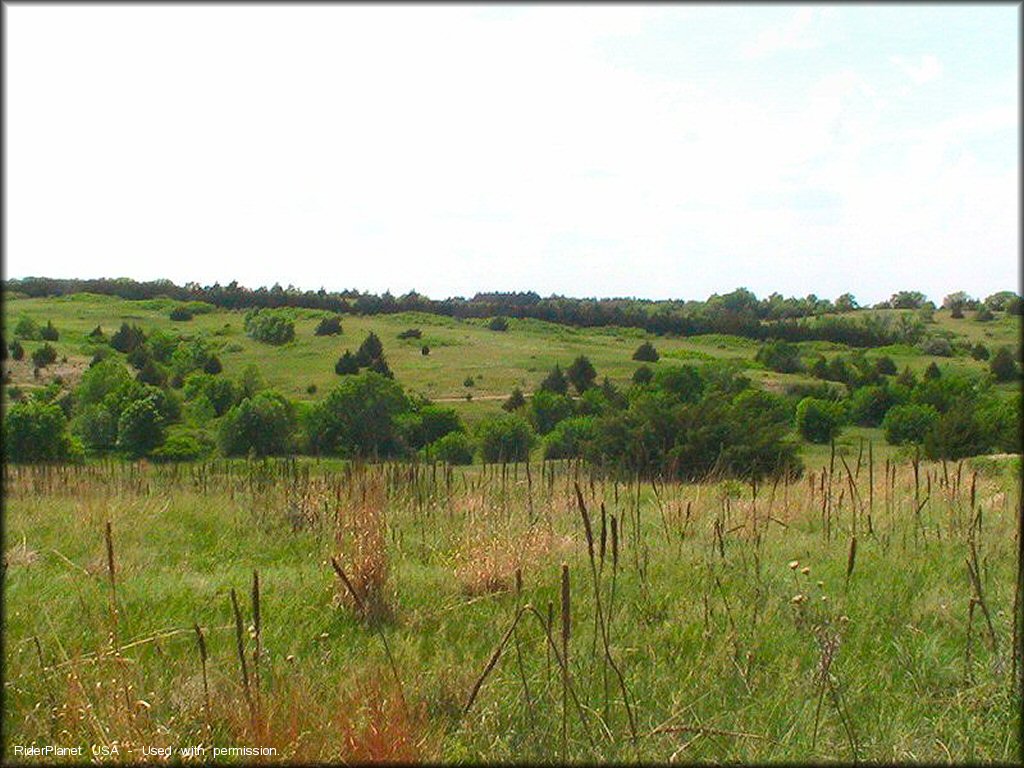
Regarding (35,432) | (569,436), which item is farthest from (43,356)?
(569,436)

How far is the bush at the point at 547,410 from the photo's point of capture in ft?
67.0

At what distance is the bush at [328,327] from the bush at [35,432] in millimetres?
10427

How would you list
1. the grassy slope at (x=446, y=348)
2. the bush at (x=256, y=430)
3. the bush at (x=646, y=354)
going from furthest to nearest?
the bush at (x=646, y=354)
the grassy slope at (x=446, y=348)
the bush at (x=256, y=430)

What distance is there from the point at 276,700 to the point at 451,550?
261 centimetres

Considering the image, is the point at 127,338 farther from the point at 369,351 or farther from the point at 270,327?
the point at 369,351

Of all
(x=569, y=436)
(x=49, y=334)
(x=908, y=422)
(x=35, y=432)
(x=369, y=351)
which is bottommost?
(x=569, y=436)

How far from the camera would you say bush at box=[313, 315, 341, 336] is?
71.2ft

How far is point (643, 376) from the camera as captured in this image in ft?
90.0

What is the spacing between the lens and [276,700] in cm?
287

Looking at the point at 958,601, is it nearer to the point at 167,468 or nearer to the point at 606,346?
the point at 167,468

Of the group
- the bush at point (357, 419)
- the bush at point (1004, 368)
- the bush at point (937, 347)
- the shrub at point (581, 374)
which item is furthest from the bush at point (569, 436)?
the bush at point (937, 347)

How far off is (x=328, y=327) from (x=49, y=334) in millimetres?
8223

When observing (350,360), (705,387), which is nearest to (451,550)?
(350,360)

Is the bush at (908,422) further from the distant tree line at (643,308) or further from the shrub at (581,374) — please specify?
the shrub at (581,374)
